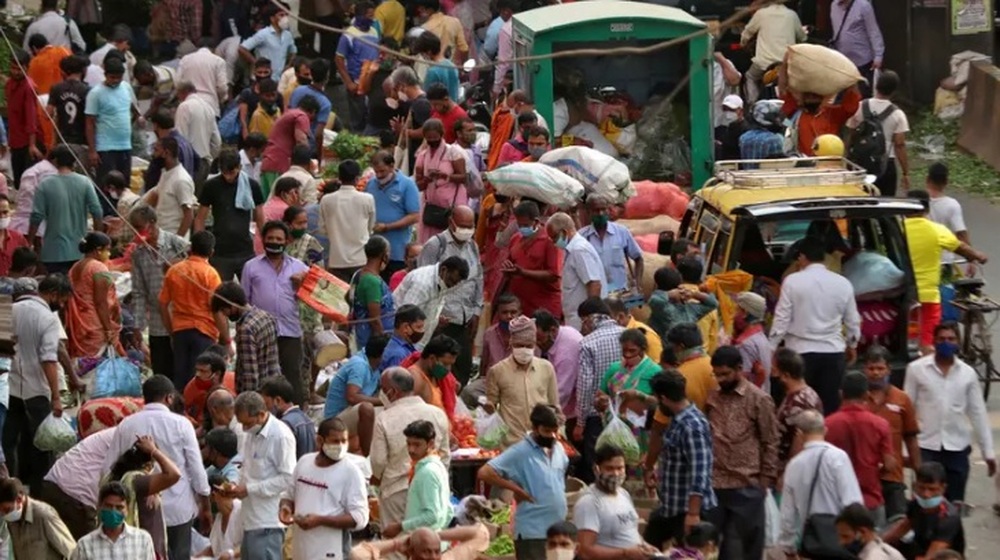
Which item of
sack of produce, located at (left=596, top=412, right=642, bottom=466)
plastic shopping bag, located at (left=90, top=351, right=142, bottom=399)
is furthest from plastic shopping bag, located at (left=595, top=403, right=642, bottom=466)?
plastic shopping bag, located at (left=90, top=351, right=142, bottom=399)

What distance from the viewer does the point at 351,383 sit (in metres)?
15.1

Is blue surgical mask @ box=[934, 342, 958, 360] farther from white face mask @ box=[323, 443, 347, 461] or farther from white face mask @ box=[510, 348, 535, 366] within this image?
white face mask @ box=[323, 443, 347, 461]

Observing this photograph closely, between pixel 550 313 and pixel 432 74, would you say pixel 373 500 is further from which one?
pixel 432 74

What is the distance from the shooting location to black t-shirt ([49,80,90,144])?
21906 mm

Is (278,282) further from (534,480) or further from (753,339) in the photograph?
(534,480)

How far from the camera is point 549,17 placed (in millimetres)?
22391

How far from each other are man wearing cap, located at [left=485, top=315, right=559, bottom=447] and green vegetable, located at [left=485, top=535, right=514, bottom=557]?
3.19ft

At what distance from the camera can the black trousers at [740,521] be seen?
13789 mm

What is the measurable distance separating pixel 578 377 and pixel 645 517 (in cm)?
112

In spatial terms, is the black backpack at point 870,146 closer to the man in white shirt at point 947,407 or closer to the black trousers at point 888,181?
the black trousers at point 888,181

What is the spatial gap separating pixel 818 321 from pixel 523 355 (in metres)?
2.02

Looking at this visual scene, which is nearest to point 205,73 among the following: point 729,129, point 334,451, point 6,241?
point 729,129

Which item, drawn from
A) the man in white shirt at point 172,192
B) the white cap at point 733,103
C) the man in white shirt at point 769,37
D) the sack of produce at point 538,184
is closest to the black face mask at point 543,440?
the sack of produce at point 538,184

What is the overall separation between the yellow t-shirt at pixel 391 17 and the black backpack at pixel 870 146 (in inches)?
312
